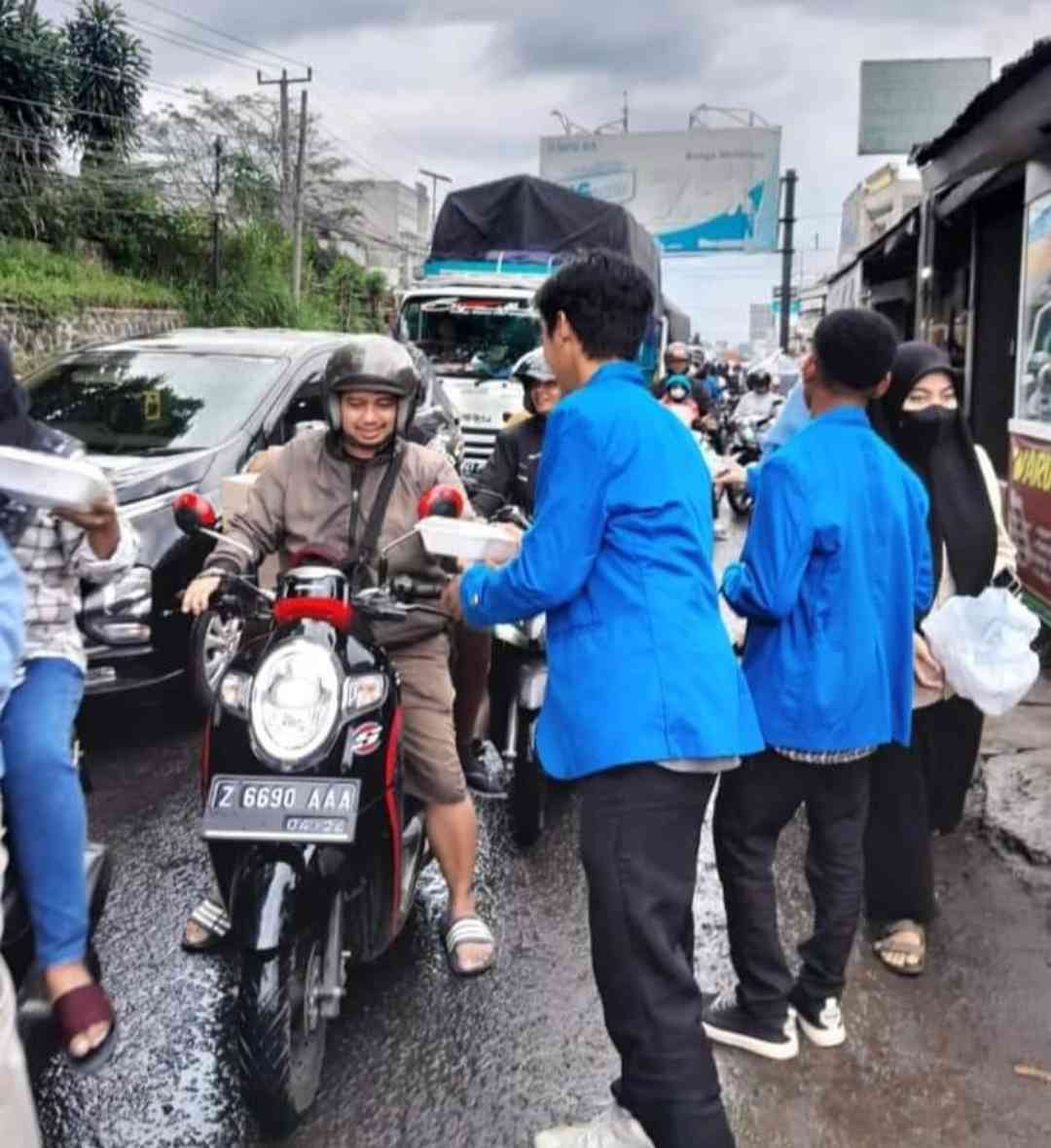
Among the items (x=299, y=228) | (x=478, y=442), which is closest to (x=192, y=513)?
(x=478, y=442)

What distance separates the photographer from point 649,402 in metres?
2.47

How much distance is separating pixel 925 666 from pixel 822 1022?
1026 millimetres

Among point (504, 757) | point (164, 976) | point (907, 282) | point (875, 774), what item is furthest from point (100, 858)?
point (907, 282)

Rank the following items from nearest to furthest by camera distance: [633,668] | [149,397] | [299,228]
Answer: [633,668] < [149,397] < [299,228]

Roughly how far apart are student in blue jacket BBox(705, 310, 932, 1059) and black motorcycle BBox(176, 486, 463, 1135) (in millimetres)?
811

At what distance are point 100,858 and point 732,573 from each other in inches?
64.4

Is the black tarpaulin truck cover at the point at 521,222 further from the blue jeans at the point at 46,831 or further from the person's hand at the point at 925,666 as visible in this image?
the blue jeans at the point at 46,831

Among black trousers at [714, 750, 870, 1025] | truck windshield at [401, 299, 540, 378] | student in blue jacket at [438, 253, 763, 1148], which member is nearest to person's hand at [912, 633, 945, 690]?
black trousers at [714, 750, 870, 1025]

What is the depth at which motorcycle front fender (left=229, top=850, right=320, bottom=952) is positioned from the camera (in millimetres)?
2654

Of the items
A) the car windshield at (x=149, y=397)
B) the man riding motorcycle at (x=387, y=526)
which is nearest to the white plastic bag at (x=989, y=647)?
the man riding motorcycle at (x=387, y=526)

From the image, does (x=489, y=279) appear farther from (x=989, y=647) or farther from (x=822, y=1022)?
(x=822, y=1022)

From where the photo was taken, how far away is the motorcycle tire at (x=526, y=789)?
4.51 meters

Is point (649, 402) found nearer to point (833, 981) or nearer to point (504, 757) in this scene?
point (833, 981)

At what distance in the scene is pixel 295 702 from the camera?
9.37 ft
